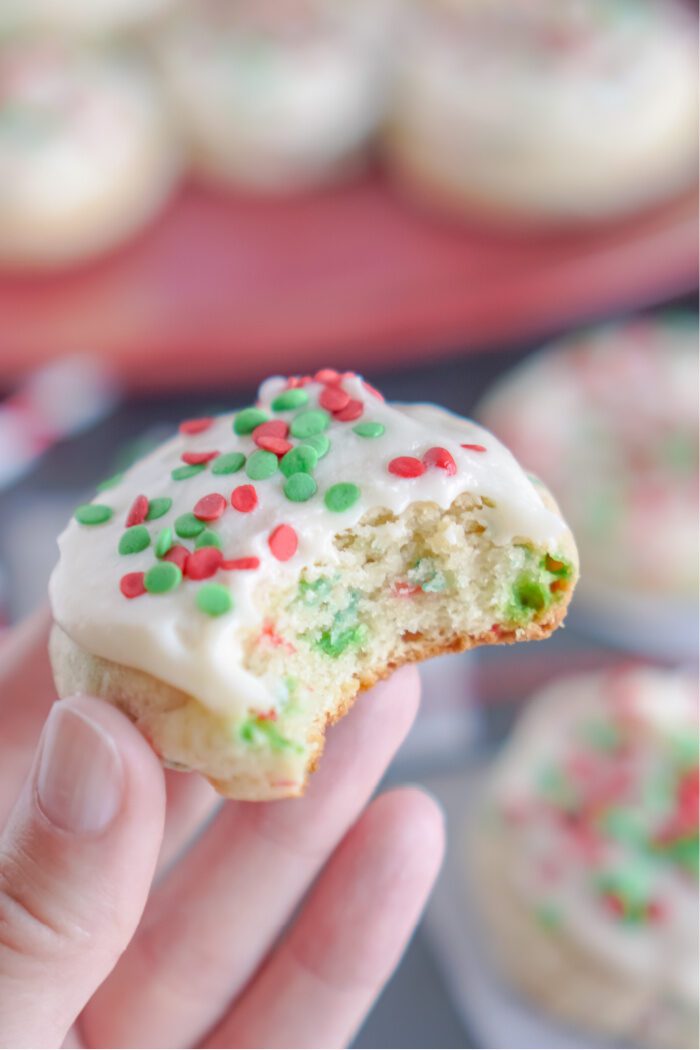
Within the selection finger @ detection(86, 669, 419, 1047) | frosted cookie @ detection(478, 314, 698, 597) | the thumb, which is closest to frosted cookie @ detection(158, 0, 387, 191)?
frosted cookie @ detection(478, 314, 698, 597)

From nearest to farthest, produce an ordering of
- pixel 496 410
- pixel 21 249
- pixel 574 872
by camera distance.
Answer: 1. pixel 574 872
2. pixel 496 410
3. pixel 21 249

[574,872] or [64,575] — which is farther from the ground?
[64,575]

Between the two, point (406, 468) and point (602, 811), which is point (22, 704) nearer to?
point (406, 468)

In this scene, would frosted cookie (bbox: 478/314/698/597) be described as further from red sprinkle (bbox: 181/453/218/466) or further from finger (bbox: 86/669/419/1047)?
red sprinkle (bbox: 181/453/218/466)

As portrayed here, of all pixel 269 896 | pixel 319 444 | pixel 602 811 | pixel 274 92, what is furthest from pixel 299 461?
pixel 274 92

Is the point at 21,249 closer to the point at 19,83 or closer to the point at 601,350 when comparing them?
the point at 19,83

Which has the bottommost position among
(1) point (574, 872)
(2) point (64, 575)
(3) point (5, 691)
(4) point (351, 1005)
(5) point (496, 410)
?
(1) point (574, 872)

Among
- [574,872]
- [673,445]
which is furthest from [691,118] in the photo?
[574,872]

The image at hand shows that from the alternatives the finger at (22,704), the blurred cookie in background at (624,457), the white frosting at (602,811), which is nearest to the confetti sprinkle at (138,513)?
the finger at (22,704)
